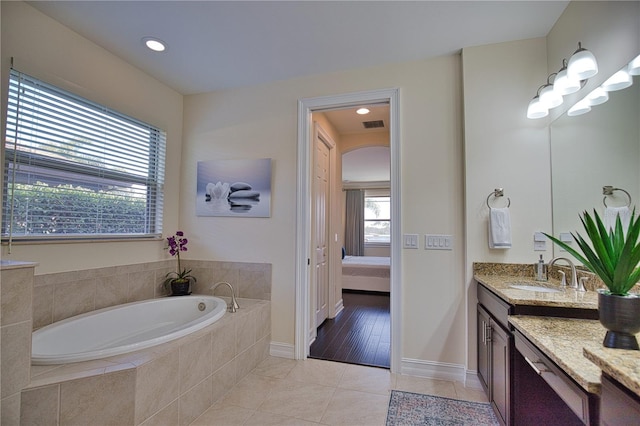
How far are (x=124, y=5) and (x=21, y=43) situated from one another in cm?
72

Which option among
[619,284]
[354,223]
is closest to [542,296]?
[619,284]

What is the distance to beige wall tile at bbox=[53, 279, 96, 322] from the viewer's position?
6.91 feet

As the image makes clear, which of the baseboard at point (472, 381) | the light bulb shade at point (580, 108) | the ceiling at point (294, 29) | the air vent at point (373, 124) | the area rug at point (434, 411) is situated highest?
the ceiling at point (294, 29)

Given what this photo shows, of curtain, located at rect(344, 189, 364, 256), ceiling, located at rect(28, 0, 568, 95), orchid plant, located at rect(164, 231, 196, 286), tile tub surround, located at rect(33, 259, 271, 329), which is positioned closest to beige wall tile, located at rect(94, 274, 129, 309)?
tile tub surround, located at rect(33, 259, 271, 329)

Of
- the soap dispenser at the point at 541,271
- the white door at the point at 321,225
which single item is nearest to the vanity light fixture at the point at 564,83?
the soap dispenser at the point at 541,271

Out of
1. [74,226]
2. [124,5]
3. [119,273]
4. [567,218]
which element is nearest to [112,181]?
[74,226]

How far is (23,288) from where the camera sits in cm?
133

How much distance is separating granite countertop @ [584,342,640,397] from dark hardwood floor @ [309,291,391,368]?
198 cm

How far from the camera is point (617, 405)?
29.7 inches

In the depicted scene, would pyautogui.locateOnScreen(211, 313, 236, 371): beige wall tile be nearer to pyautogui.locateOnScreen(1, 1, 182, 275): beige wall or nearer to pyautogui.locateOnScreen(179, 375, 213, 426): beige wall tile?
pyautogui.locateOnScreen(179, 375, 213, 426): beige wall tile

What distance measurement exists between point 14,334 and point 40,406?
357 mm

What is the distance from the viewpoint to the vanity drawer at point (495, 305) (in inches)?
64.8

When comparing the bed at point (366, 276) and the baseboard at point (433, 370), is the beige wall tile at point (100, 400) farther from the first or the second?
the bed at point (366, 276)

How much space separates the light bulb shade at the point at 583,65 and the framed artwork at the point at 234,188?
2338 millimetres
